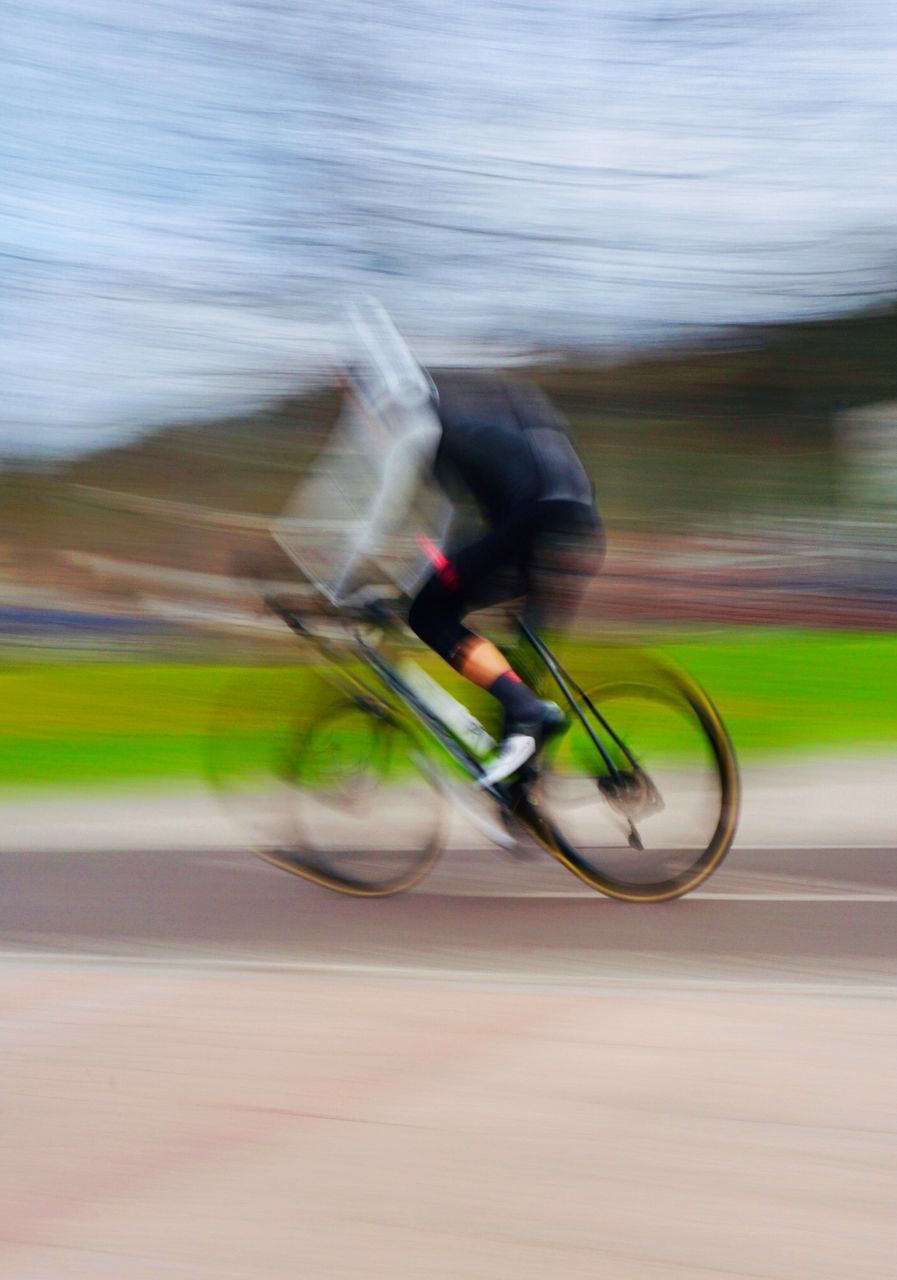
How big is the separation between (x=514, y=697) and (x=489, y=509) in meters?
0.57

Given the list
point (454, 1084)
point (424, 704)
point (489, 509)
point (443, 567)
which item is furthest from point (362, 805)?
point (454, 1084)

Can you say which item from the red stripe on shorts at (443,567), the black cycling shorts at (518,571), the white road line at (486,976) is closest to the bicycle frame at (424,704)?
the black cycling shorts at (518,571)

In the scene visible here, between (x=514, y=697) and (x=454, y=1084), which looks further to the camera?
(x=514, y=697)

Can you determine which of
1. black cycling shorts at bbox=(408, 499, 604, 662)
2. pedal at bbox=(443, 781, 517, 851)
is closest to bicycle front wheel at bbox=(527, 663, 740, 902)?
pedal at bbox=(443, 781, 517, 851)

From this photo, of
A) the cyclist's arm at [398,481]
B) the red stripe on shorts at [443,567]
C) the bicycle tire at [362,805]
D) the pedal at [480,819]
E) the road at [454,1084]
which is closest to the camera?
the road at [454,1084]

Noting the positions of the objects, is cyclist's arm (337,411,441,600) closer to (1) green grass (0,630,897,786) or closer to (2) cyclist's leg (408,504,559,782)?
(2) cyclist's leg (408,504,559,782)

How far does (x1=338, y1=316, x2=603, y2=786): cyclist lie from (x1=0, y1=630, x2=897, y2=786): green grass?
205 millimetres

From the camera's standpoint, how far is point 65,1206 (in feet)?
8.49

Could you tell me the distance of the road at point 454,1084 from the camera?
241 centimetres

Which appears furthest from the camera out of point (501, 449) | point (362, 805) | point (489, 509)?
point (362, 805)

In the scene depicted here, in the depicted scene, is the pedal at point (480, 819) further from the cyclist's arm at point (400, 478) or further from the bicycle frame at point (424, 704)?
the cyclist's arm at point (400, 478)

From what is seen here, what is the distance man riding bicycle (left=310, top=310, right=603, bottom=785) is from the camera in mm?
4613

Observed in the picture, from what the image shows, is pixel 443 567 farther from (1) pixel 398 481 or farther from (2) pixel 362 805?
(2) pixel 362 805

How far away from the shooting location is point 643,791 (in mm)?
4770
